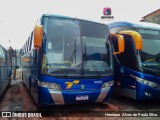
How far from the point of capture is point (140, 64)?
305 inches

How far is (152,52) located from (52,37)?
369 centimetres

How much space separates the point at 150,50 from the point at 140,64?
2.52ft

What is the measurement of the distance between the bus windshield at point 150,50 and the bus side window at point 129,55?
289mm

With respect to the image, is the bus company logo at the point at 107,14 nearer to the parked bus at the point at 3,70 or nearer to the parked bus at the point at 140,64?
the parked bus at the point at 3,70

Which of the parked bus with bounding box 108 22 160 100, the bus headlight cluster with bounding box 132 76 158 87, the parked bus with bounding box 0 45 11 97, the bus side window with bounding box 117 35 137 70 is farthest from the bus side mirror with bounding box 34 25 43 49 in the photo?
the bus headlight cluster with bounding box 132 76 158 87

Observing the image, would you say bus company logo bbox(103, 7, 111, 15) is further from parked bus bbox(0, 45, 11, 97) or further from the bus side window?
the bus side window

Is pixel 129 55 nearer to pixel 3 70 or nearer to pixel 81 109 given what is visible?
pixel 81 109

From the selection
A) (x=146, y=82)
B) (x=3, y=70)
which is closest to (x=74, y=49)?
(x=146, y=82)

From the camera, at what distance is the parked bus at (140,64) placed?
767 centimetres

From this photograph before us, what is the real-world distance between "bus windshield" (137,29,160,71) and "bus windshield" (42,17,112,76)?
4.48 feet

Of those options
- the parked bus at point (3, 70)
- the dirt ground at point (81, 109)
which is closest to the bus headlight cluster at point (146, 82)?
the dirt ground at point (81, 109)

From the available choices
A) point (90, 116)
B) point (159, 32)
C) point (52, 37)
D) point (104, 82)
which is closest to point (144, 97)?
point (104, 82)

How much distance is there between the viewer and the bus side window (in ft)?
26.2

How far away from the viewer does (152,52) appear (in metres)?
8.10
